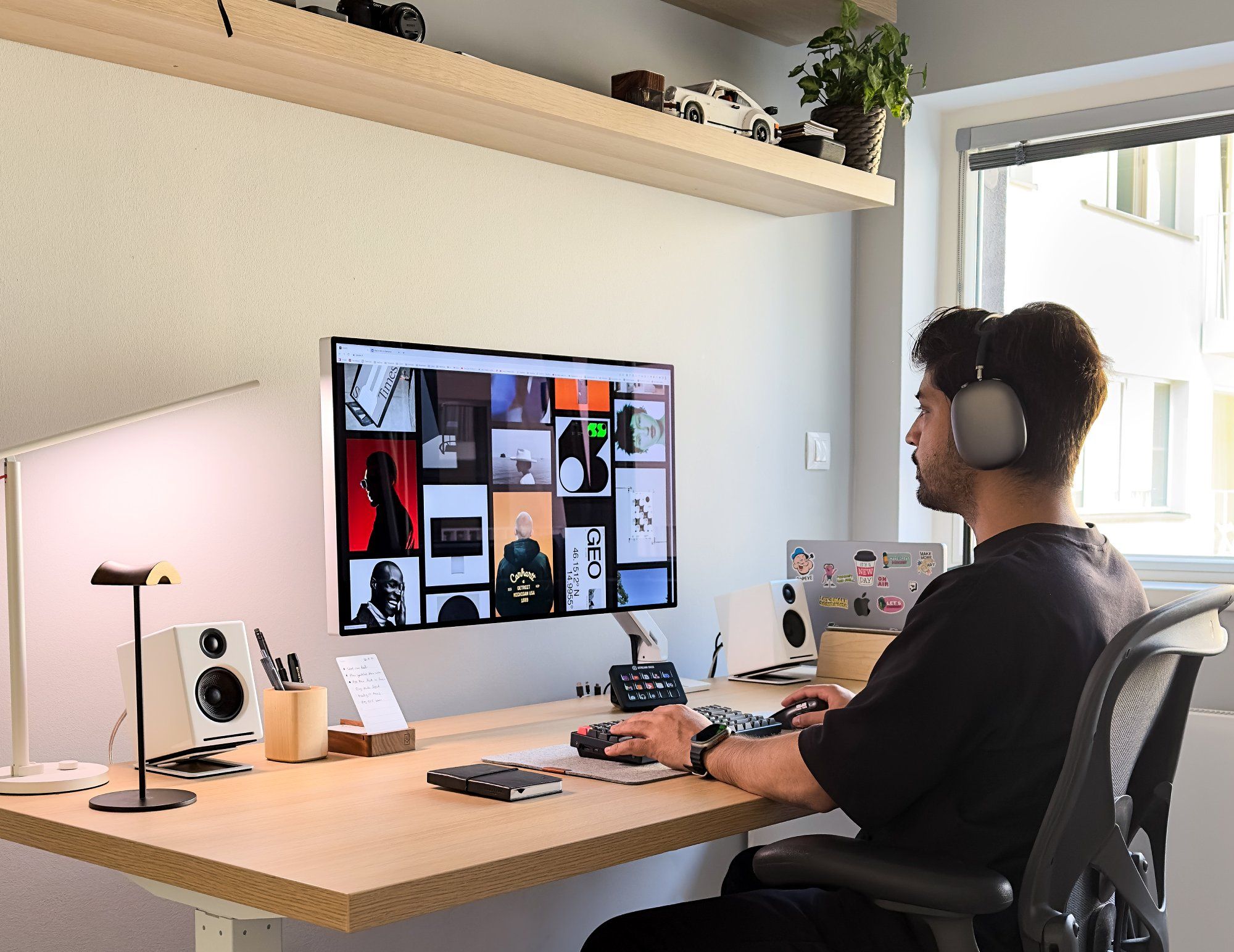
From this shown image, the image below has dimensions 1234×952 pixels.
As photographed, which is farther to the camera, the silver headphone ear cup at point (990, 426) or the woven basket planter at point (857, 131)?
the woven basket planter at point (857, 131)

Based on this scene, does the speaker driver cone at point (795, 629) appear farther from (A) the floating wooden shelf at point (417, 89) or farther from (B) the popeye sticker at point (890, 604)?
(A) the floating wooden shelf at point (417, 89)

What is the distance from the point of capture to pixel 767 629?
2326mm

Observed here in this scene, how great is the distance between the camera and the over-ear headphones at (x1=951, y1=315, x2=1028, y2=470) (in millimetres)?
1482

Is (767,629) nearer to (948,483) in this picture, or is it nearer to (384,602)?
(948,483)

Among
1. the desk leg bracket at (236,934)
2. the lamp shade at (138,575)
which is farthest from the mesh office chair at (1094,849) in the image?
the lamp shade at (138,575)

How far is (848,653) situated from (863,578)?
152mm

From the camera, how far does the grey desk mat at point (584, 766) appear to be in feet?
4.98

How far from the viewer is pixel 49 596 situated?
1.68 meters

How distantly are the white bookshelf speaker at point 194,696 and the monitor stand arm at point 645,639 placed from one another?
2.47ft

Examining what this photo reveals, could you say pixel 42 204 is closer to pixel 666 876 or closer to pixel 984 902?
pixel 984 902

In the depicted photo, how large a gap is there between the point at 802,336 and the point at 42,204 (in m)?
1.78

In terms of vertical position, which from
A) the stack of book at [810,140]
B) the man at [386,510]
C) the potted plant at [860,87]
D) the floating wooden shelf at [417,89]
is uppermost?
the potted plant at [860,87]

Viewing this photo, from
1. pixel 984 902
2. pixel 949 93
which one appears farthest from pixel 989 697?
pixel 949 93

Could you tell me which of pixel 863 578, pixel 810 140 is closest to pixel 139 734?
pixel 863 578
